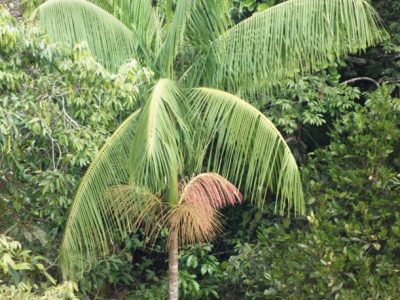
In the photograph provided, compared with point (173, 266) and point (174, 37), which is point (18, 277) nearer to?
point (173, 266)

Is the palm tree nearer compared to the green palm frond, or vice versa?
the palm tree

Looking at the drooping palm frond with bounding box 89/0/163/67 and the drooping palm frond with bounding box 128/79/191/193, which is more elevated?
the drooping palm frond with bounding box 89/0/163/67

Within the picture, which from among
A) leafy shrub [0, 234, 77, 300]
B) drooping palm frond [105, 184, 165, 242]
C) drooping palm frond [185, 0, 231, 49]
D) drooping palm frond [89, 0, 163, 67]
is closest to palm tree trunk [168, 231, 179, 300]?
drooping palm frond [105, 184, 165, 242]

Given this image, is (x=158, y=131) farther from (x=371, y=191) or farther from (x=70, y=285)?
(x=371, y=191)

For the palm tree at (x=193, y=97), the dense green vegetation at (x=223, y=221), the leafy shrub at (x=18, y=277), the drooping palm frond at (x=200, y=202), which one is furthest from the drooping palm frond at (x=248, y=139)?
the leafy shrub at (x=18, y=277)

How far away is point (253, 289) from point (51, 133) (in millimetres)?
3131

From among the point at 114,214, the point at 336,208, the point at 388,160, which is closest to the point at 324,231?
the point at 336,208

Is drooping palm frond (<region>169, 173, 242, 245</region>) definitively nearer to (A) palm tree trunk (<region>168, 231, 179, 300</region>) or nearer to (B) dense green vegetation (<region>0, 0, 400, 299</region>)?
(A) palm tree trunk (<region>168, 231, 179, 300</region>)

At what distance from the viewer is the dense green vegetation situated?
5.24 meters

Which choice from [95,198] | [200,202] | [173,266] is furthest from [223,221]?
[95,198]

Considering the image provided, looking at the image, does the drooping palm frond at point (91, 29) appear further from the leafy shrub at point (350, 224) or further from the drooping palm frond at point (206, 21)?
the leafy shrub at point (350, 224)

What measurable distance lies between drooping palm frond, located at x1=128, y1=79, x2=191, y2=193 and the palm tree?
18mm

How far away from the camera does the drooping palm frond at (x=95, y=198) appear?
5.60 m

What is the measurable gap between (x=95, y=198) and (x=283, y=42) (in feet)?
6.74
